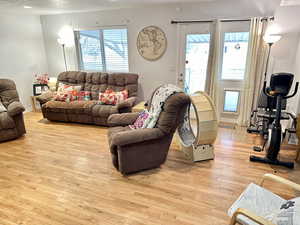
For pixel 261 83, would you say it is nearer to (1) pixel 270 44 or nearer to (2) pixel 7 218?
(1) pixel 270 44

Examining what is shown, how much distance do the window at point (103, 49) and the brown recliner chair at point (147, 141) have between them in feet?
9.20

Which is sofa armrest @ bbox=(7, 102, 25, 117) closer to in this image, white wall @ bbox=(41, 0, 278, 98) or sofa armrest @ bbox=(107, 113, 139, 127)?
sofa armrest @ bbox=(107, 113, 139, 127)

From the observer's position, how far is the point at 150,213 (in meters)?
1.93

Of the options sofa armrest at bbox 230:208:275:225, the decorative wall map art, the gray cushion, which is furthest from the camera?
the decorative wall map art

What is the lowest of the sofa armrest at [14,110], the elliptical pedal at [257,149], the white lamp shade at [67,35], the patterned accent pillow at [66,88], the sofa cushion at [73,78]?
the elliptical pedal at [257,149]

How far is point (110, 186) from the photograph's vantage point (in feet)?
7.63

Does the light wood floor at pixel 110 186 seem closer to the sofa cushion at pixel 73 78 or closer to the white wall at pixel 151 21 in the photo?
the sofa cushion at pixel 73 78

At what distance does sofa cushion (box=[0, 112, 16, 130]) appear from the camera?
3353 mm

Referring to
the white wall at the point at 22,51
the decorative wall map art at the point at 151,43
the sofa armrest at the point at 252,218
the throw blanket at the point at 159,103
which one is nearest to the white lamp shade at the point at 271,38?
the decorative wall map art at the point at 151,43

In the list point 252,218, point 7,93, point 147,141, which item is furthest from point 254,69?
point 7,93

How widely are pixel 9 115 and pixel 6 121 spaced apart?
11 centimetres

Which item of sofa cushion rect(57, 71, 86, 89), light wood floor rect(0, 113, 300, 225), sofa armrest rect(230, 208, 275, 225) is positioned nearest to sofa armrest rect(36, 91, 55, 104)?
sofa cushion rect(57, 71, 86, 89)

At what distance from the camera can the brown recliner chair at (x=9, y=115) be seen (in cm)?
340

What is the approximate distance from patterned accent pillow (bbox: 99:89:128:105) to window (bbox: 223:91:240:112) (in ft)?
7.01
